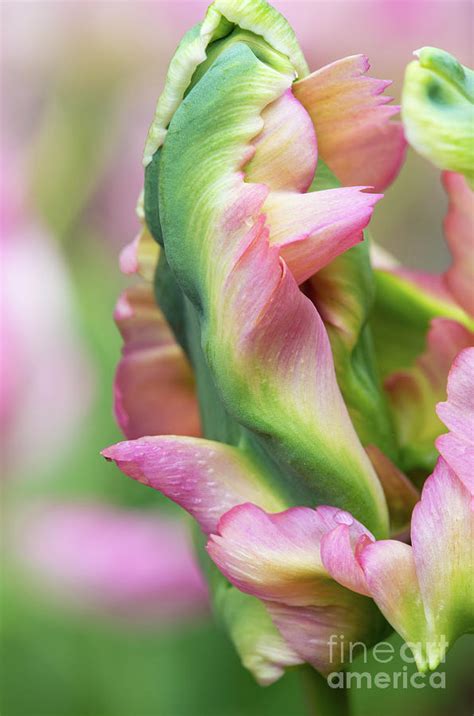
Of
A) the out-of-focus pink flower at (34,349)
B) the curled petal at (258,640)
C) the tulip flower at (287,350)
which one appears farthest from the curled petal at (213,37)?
the out-of-focus pink flower at (34,349)

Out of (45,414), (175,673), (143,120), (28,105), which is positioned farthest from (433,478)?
(28,105)

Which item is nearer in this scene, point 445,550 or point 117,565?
point 445,550

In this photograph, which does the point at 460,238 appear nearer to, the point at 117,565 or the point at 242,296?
the point at 242,296

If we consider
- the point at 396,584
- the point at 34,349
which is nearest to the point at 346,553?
the point at 396,584

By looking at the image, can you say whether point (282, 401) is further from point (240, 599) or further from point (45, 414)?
point (45, 414)

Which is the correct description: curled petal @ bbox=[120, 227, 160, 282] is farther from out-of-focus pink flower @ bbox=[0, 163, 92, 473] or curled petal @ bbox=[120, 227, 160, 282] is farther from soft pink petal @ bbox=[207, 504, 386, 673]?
out-of-focus pink flower @ bbox=[0, 163, 92, 473]

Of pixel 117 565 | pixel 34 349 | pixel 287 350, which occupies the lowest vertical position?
pixel 117 565

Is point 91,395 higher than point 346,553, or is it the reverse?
point 346,553
